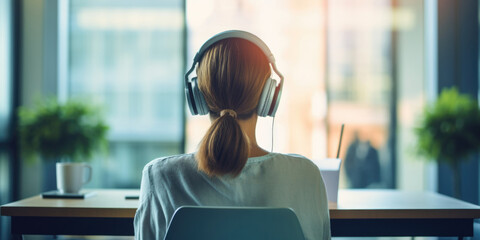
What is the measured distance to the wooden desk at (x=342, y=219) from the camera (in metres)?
1.40

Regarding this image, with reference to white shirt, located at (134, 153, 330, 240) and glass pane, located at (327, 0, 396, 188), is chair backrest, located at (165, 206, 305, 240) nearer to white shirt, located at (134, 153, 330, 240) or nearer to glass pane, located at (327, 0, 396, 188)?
white shirt, located at (134, 153, 330, 240)

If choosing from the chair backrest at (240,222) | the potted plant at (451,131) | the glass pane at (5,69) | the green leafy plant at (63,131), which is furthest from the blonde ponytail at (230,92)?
the glass pane at (5,69)

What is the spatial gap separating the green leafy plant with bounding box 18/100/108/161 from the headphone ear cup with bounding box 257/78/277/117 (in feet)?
6.75

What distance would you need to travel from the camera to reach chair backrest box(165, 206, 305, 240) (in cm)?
86

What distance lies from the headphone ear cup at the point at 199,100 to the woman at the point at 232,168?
3 centimetres

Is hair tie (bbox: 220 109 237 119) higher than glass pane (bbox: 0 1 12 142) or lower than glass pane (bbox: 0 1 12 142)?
lower

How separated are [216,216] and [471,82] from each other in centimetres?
381

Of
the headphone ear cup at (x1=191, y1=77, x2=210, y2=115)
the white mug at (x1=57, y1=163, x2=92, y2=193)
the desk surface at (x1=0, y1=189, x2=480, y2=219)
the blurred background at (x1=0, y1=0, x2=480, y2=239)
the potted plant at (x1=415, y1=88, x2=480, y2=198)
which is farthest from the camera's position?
the blurred background at (x1=0, y1=0, x2=480, y2=239)

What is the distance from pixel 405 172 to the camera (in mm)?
4469

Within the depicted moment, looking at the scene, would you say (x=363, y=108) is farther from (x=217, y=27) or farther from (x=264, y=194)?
(x=264, y=194)

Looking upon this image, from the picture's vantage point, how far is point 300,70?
461 cm

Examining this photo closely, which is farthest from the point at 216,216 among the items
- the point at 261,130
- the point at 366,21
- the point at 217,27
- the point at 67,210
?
the point at 366,21

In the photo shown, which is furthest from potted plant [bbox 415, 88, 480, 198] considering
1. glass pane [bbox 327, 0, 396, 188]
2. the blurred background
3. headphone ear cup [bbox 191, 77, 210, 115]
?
headphone ear cup [bbox 191, 77, 210, 115]

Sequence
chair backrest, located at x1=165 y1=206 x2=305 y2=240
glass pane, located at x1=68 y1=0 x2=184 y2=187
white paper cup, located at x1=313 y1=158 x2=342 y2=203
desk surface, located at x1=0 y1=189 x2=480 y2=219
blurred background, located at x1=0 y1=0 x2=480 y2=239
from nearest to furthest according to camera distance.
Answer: chair backrest, located at x1=165 y1=206 x2=305 y2=240
desk surface, located at x1=0 y1=189 x2=480 y2=219
white paper cup, located at x1=313 y1=158 x2=342 y2=203
blurred background, located at x1=0 y1=0 x2=480 y2=239
glass pane, located at x1=68 y1=0 x2=184 y2=187
